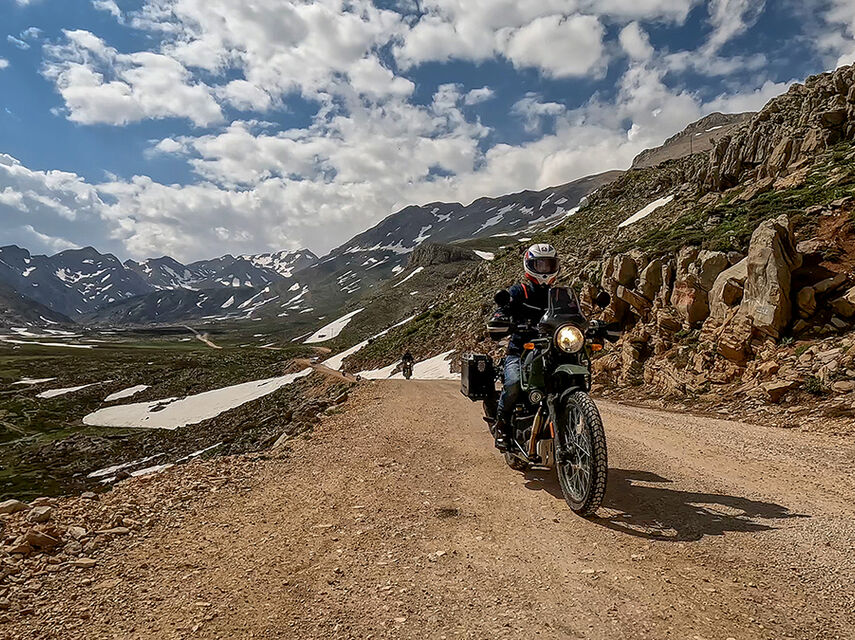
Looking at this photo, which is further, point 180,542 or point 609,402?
point 609,402

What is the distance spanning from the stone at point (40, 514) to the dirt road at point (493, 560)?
1.36 meters

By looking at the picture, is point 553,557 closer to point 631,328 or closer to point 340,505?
point 340,505

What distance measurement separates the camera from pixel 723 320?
15750 mm

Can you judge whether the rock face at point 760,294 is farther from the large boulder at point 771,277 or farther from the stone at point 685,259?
the stone at point 685,259

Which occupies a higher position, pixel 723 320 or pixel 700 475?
pixel 723 320

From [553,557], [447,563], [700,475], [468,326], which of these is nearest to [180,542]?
[447,563]

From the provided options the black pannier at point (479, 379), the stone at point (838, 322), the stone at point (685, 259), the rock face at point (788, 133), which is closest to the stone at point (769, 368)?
the stone at point (838, 322)

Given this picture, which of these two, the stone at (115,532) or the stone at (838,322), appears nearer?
the stone at (115,532)

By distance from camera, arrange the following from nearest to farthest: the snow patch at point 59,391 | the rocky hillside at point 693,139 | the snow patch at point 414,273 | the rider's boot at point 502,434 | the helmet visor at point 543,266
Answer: the helmet visor at point 543,266
the rider's boot at point 502,434
the snow patch at point 59,391
the rocky hillside at point 693,139
the snow patch at point 414,273

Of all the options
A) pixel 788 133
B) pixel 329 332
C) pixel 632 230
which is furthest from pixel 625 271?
pixel 329 332

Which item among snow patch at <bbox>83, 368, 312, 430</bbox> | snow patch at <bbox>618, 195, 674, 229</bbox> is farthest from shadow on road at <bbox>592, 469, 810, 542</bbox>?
snow patch at <bbox>618, 195, 674, 229</bbox>

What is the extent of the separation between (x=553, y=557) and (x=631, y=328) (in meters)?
18.5

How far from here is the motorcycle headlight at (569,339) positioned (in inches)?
216

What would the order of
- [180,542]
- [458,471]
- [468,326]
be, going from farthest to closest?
[468,326]
[458,471]
[180,542]
